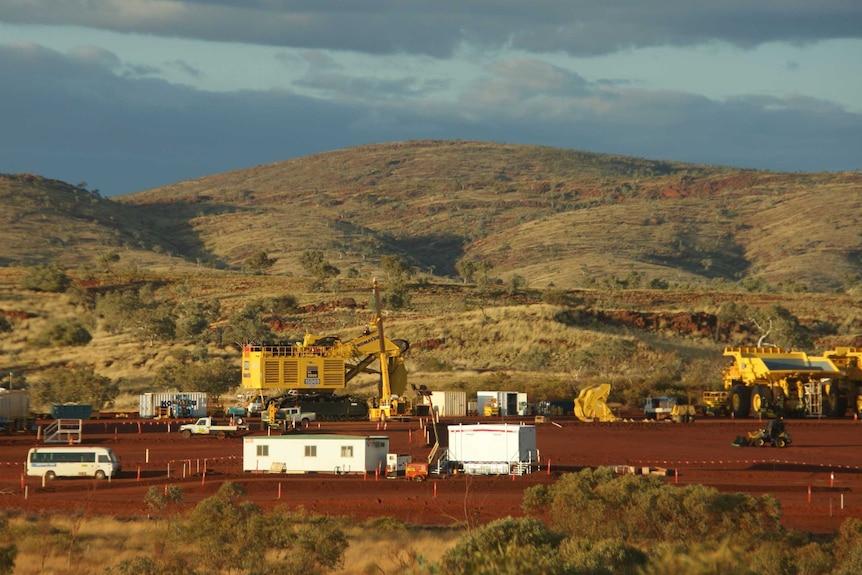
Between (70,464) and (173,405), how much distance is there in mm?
20861

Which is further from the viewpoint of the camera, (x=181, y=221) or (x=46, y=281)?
(x=181, y=221)

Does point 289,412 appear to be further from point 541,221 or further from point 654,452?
point 541,221

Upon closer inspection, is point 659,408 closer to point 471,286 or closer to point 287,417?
point 287,417

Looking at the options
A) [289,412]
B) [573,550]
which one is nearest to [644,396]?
[289,412]

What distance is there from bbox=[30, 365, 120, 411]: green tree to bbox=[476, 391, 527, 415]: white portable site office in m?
17.3

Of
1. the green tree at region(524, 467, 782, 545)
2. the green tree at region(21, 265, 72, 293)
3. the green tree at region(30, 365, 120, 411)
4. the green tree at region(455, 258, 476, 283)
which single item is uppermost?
the green tree at region(455, 258, 476, 283)

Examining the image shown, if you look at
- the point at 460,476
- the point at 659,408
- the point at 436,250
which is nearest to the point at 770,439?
the point at 659,408

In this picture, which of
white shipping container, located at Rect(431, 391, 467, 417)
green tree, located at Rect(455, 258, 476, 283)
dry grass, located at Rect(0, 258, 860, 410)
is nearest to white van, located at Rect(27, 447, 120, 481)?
white shipping container, located at Rect(431, 391, 467, 417)

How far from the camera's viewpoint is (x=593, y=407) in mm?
51906

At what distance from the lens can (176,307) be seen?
8906cm

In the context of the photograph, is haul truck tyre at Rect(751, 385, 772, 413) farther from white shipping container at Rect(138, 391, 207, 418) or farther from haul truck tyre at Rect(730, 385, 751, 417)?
white shipping container at Rect(138, 391, 207, 418)

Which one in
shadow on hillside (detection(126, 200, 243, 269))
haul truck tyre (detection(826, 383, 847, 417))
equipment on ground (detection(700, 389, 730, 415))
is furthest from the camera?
shadow on hillside (detection(126, 200, 243, 269))

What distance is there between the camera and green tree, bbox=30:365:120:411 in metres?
59.5

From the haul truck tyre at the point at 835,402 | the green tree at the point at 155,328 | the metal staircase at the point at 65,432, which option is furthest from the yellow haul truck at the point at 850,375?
the green tree at the point at 155,328
